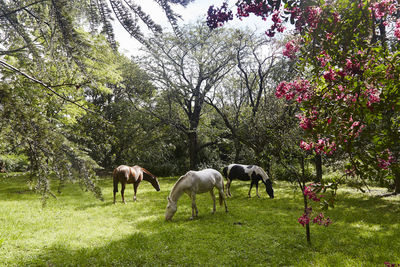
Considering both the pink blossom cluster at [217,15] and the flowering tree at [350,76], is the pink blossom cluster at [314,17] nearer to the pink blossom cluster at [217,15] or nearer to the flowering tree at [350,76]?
the flowering tree at [350,76]

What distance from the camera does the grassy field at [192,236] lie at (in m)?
4.58

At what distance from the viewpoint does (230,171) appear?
11.5 metres

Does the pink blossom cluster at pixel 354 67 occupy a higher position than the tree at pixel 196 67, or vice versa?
the tree at pixel 196 67

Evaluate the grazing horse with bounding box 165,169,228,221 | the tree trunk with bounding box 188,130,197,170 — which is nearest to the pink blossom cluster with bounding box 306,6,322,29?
the grazing horse with bounding box 165,169,228,221

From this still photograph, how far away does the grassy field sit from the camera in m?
4.58

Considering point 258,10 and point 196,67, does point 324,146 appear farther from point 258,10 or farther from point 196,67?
point 196,67

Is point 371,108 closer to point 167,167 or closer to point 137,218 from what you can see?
point 137,218

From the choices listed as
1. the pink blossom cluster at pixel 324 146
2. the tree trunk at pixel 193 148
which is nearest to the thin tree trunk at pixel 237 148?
Result: the tree trunk at pixel 193 148

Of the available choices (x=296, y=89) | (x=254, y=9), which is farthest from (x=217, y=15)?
(x=296, y=89)

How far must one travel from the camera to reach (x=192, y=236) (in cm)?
584

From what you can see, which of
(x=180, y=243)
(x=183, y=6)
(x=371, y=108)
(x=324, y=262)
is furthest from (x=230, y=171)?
(x=183, y=6)

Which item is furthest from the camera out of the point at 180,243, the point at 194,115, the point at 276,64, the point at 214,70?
the point at 194,115

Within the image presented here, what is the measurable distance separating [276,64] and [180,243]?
13035 mm

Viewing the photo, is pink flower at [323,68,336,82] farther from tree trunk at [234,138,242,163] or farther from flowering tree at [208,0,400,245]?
tree trunk at [234,138,242,163]
